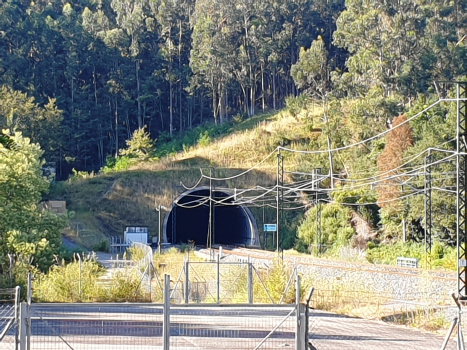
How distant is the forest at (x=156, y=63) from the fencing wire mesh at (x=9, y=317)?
4257 centimetres

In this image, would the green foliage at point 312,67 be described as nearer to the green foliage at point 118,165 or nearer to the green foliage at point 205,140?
the green foliage at point 205,140

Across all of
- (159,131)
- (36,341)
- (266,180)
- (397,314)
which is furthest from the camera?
(159,131)

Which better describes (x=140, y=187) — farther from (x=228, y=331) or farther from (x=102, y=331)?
(x=102, y=331)

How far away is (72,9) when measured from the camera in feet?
294

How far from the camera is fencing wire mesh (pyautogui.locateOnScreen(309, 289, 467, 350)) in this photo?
17.0m

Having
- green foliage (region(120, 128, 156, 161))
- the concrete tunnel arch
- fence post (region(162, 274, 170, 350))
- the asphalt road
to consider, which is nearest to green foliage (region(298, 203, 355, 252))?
the concrete tunnel arch

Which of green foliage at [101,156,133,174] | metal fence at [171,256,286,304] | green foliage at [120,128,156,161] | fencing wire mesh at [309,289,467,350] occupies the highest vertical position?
green foliage at [120,128,156,161]

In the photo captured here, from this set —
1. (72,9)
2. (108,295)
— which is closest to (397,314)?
(108,295)

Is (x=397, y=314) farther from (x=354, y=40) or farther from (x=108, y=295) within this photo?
(x=354, y=40)

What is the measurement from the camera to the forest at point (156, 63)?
7212cm

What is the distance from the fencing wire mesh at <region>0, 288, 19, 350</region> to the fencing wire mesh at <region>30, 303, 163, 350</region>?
0.44 meters

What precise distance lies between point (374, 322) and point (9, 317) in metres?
10.4

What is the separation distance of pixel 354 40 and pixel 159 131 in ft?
93.8

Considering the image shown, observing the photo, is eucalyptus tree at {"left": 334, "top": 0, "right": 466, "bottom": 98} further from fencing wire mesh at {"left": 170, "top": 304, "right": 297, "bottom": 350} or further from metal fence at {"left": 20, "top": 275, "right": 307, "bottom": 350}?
metal fence at {"left": 20, "top": 275, "right": 307, "bottom": 350}
